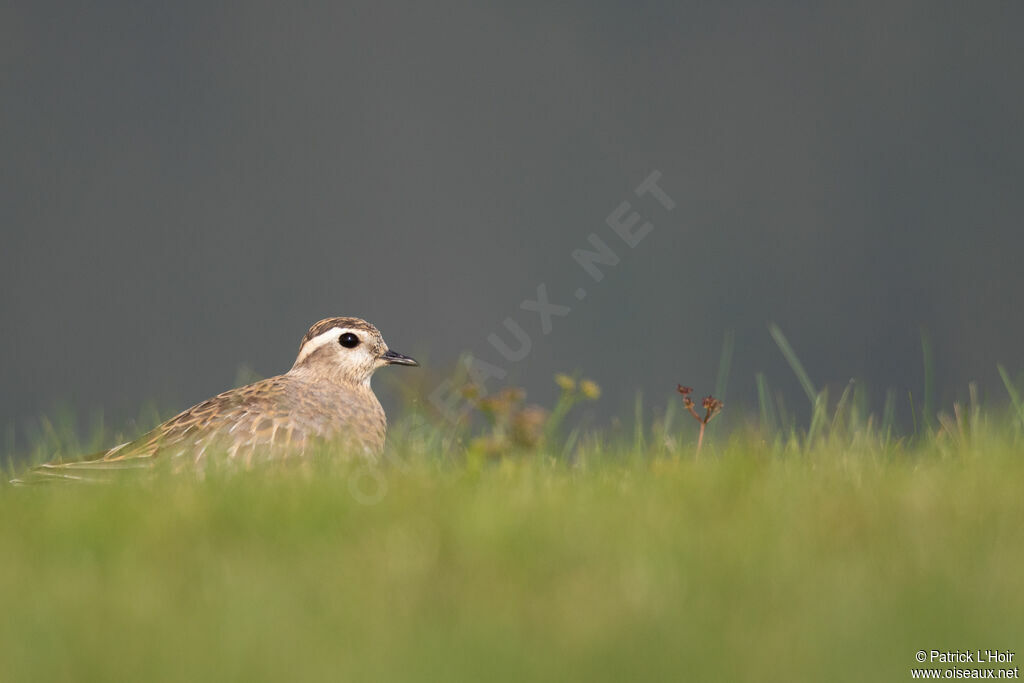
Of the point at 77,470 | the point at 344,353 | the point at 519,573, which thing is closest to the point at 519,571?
the point at 519,573

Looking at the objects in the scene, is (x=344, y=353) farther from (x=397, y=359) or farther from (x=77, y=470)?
(x=77, y=470)

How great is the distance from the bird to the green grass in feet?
4.31

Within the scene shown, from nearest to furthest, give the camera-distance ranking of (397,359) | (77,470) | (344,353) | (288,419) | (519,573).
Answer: (519,573), (77,470), (288,419), (344,353), (397,359)

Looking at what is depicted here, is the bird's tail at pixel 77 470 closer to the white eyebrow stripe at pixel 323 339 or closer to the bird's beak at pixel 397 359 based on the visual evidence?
the white eyebrow stripe at pixel 323 339

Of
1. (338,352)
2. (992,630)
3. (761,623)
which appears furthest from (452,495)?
(338,352)

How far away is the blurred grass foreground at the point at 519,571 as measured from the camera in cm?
477

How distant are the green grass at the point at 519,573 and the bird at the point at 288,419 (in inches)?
51.7

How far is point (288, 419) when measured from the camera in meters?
9.05

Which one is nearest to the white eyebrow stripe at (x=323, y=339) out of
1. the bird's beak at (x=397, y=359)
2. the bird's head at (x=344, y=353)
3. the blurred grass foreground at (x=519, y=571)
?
the bird's head at (x=344, y=353)

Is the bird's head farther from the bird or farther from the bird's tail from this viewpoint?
the bird's tail

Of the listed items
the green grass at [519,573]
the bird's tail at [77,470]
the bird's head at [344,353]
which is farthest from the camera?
the bird's head at [344,353]

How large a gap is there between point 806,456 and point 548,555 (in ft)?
8.92

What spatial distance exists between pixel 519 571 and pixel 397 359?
5044mm

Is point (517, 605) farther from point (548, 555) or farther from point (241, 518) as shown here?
point (241, 518)
